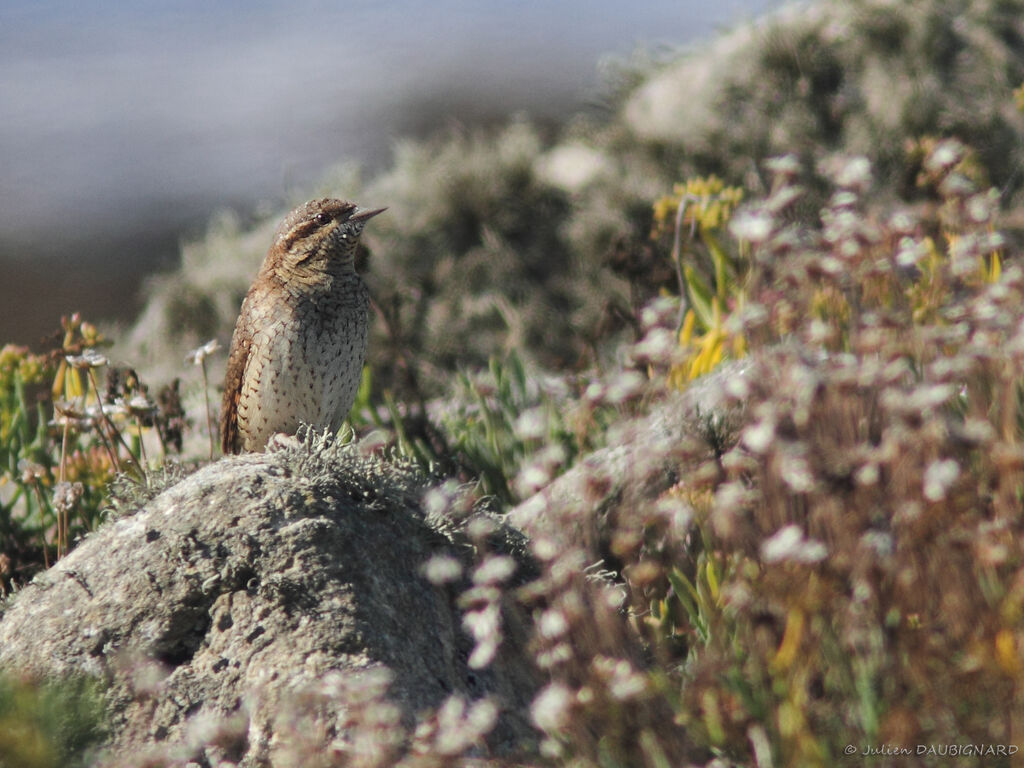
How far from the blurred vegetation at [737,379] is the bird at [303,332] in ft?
1.38

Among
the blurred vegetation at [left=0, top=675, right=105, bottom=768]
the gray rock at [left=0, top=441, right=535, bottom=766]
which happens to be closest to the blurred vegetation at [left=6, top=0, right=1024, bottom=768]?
the gray rock at [left=0, top=441, right=535, bottom=766]

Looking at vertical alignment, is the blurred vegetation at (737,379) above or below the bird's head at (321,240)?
below

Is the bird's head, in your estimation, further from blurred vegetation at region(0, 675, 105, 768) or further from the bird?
blurred vegetation at region(0, 675, 105, 768)

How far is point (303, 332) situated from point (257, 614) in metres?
1.25

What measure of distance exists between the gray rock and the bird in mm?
571

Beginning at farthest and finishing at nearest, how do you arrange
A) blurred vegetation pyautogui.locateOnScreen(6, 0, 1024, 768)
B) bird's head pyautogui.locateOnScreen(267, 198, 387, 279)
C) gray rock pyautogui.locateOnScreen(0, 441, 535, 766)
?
bird's head pyautogui.locateOnScreen(267, 198, 387, 279) → gray rock pyautogui.locateOnScreen(0, 441, 535, 766) → blurred vegetation pyautogui.locateOnScreen(6, 0, 1024, 768)

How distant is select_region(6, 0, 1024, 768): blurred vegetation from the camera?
7.96ft

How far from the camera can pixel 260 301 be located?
432 centimetres

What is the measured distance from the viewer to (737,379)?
8.96 feet

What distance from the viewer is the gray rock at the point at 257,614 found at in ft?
10.2

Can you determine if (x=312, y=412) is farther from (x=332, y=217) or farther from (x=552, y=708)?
(x=552, y=708)

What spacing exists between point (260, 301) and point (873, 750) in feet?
9.34

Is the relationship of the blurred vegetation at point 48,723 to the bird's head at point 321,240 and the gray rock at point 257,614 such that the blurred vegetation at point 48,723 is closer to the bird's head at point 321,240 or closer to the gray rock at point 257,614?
the gray rock at point 257,614

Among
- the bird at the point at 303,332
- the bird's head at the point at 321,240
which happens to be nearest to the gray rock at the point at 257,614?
the bird at the point at 303,332
